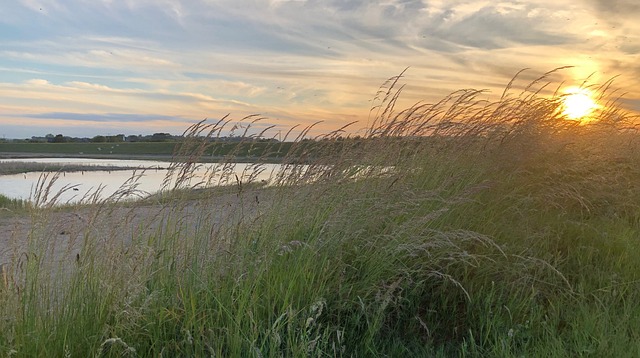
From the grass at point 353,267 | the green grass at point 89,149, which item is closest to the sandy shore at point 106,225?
the grass at point 353,267

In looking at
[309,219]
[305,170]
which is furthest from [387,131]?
[309,219]

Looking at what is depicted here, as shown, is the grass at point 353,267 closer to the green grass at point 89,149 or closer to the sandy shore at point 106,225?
the sandy shore at point 106,225

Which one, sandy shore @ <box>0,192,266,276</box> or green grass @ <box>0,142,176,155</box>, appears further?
green grass @ <box>0,142,176,155</box>

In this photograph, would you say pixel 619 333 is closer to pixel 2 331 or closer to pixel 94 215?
pixel 94 215

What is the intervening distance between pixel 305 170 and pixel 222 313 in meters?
1.61

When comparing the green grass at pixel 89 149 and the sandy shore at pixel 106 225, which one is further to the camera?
the green grass at pixel 89 149

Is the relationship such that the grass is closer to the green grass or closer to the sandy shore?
the sandy shore

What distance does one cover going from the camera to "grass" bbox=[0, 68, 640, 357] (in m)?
2.55

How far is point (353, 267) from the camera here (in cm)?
320

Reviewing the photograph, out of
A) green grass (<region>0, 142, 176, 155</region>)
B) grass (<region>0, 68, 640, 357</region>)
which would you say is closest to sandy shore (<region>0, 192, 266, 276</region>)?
grass (<region>0, 68, 640, 357</region>)

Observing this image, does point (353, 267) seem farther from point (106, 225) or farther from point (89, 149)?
point (89, 149)

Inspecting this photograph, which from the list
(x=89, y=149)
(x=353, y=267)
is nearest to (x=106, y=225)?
(x=353, y=267)

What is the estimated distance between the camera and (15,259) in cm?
252

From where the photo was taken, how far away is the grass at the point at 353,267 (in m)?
2.55
